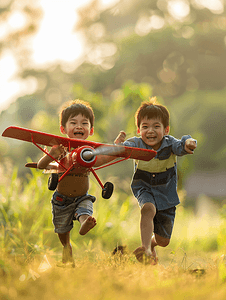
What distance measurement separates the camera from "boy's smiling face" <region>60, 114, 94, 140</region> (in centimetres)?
292

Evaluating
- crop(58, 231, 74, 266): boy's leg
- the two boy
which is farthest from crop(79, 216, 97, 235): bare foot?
crop(58, 231, 74, 266): boy's leg

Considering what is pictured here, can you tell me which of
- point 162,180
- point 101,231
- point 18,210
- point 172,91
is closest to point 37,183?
point 18,210

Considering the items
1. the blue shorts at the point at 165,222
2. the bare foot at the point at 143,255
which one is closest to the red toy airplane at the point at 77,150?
the bare foot at the point at 143,255

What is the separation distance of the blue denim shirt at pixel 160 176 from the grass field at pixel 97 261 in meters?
0.56

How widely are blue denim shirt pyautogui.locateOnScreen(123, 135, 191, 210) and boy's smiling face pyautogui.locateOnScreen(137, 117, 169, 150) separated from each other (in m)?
0.09

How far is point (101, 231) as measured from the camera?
512 centimetres

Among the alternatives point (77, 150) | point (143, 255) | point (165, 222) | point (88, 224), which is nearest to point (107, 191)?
point (88, 224)

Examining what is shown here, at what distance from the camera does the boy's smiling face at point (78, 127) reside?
115 inches

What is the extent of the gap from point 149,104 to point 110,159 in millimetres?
809

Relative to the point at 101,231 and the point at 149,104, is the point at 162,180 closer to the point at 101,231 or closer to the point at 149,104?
the point at 149,104

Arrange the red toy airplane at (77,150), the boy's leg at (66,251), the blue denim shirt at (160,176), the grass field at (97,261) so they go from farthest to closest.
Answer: the blue denim shirt at (160,176) → the boy's leg at (66,251) → the red toy airplane at (77,150) → the grass field at (97,261)

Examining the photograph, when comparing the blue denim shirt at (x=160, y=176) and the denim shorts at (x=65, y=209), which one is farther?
the blue denim shirt at (x=160, y=176)

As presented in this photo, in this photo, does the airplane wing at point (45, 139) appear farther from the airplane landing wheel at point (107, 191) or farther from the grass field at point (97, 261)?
the grass field at point (97, 261)

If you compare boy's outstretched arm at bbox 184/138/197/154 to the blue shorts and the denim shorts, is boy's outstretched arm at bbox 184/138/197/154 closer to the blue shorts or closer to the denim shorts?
the blue shorts
